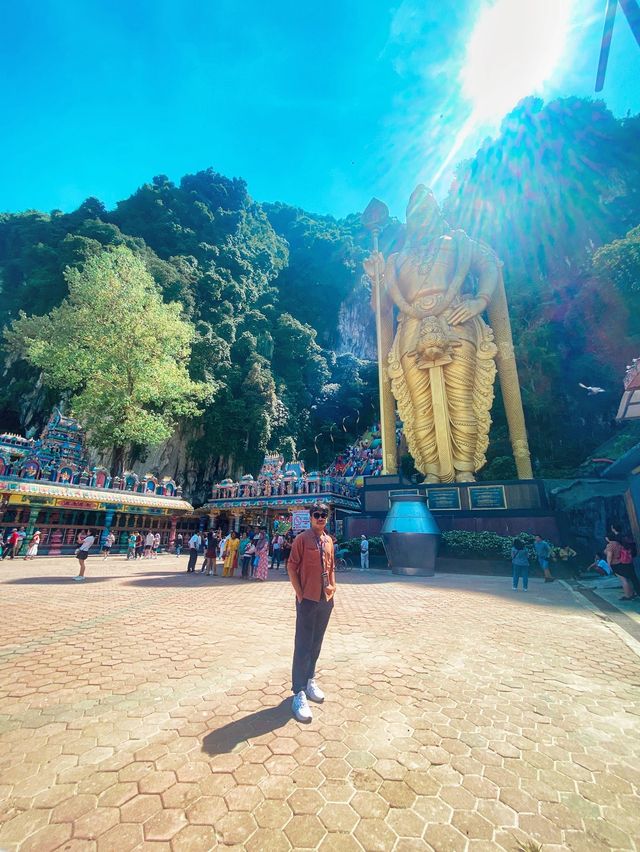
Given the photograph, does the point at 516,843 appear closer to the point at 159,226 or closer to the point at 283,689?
the point at 283,689

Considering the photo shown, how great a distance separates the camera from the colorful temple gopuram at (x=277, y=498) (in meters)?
21.4

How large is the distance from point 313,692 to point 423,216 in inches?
845

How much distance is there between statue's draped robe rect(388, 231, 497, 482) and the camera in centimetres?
1686

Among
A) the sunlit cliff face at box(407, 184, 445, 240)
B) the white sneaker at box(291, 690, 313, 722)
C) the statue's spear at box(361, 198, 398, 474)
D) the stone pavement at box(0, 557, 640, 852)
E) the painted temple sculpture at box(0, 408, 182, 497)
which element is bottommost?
the stone pavement at box(0, 557, 640, 852)

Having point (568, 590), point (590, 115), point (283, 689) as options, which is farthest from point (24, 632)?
point (590, 115)

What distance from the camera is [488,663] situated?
380 centimetres

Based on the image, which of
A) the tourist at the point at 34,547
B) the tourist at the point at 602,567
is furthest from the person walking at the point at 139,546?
the tourist at the point at 602,567

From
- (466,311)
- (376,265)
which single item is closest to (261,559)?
(466,311)

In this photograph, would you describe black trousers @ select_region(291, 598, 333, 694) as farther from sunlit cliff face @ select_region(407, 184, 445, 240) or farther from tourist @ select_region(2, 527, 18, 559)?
sunlit cliff face @ select_region(407, 184, 445, 240)

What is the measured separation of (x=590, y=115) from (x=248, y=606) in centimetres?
4923

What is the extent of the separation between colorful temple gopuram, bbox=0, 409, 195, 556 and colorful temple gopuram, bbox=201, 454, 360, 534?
287 cm

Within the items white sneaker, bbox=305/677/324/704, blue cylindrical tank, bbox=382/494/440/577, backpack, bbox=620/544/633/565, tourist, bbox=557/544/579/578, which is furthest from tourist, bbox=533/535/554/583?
white sneaker, bbox=305/677/324/704

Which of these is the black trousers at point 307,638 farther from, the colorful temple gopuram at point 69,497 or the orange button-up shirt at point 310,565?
the colorful temple gopuram at point 69,497

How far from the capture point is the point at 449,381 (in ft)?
57.1
